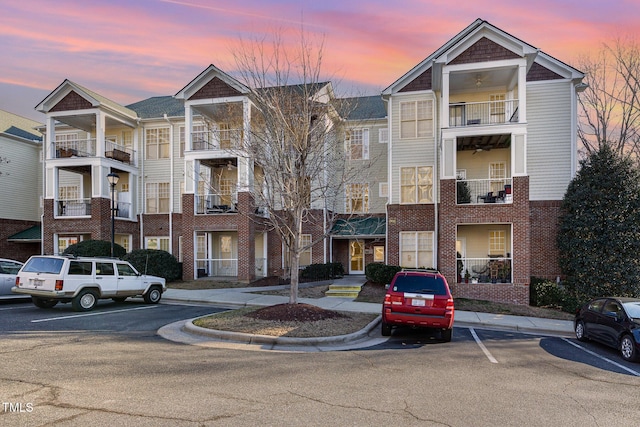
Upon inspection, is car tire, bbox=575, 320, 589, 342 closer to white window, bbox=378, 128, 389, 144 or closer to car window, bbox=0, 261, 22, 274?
white window, bbox=378, 128, 389, 144

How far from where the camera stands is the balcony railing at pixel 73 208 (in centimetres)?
2570

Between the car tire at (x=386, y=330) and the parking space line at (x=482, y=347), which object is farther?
the car tire at (x=386, y=330)

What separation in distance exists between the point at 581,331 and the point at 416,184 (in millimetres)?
11268

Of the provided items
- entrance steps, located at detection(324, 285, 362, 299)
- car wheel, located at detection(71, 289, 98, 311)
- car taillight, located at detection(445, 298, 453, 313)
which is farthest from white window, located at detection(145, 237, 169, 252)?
car taillight, located at detection(445, 298, 453, 313)

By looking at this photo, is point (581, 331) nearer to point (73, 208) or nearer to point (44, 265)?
point (44, 265)

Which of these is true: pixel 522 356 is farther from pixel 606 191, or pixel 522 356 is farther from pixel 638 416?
pixel 606 191

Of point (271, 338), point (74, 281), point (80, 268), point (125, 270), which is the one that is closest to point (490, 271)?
point (271, 338)

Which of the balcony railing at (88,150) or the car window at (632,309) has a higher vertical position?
the balcony railing at (88,150)

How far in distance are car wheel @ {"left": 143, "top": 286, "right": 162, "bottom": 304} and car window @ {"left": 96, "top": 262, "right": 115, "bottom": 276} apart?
173 centimetres

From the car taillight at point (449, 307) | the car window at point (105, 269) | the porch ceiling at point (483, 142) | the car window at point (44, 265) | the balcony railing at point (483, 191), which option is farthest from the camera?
the porch ceiling at point (483, 142)

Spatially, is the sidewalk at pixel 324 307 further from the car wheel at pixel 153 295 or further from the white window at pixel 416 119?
the white window at pixel 416 119

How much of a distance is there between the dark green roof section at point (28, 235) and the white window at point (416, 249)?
23.6 meters

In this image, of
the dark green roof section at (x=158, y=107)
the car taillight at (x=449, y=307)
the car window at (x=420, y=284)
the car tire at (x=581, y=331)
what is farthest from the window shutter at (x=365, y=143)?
the car taillight at (x=449, y=307)

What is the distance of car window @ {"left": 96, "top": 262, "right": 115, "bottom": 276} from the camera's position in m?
13.7
